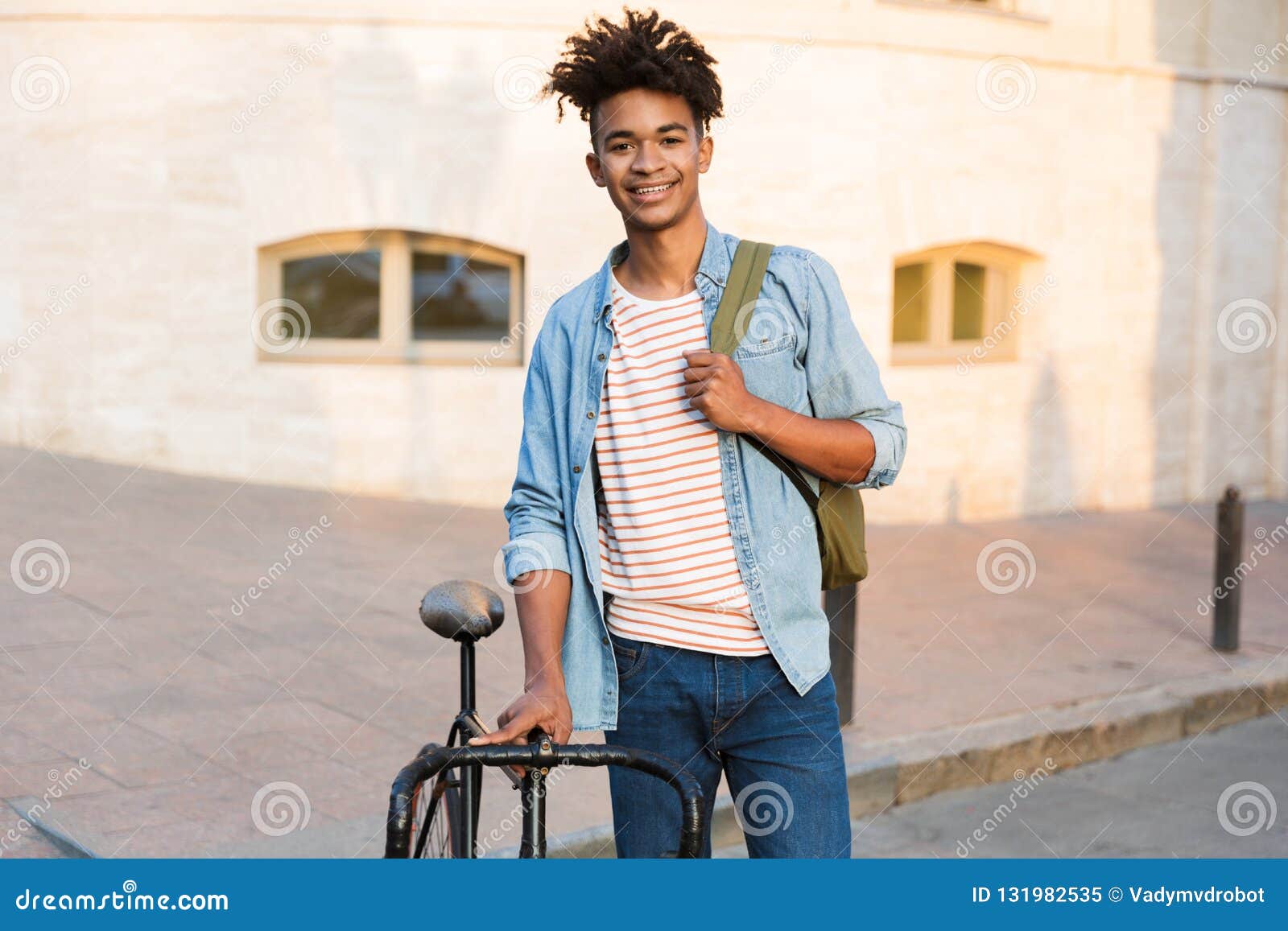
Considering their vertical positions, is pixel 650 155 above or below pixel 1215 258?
below

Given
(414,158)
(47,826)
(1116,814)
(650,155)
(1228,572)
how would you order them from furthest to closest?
(414,158) < (1228,572) < (1116,814) < (47,826) < (650,155)

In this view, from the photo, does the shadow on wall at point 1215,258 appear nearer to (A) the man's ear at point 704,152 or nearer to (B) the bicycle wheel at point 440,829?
(B) the bicycle wheel at point 440,829

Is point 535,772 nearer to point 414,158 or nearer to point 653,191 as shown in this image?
point 653,191

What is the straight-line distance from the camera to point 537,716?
7.77 feet

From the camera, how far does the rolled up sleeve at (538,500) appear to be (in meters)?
2.52

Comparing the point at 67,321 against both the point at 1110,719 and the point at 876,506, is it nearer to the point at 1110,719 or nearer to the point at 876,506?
the point at 876,506

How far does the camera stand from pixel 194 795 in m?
5.08

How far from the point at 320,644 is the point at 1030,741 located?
3277 millimetres

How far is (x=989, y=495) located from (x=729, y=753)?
1022 cm

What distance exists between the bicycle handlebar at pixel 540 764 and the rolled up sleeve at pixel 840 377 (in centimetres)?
68

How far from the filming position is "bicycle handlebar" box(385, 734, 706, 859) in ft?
6.09

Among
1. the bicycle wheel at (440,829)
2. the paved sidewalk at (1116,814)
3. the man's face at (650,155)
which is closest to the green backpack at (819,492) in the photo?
the man's face at (650,155)

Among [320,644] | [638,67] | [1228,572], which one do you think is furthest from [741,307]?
[1228,572]
